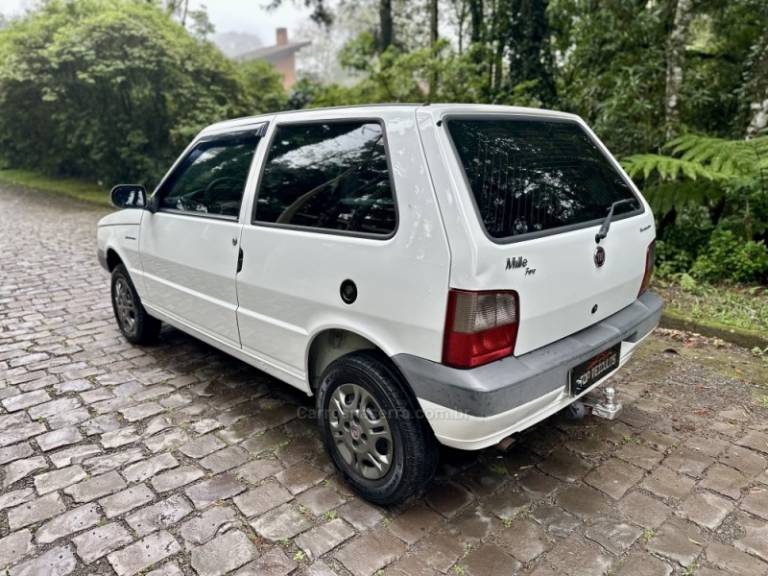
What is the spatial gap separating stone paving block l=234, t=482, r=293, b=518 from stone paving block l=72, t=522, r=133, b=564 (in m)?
0.49

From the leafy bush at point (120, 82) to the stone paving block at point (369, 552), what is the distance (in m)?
11.2

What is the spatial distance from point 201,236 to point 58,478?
150 cm

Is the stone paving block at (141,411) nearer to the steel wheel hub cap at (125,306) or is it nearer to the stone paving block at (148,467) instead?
the stone paving block at (148,467)

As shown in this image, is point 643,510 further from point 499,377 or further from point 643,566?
Result: point 499,377

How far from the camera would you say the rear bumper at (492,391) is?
2.04m

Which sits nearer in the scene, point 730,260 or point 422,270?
point 422,270

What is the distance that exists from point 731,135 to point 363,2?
38.3ft

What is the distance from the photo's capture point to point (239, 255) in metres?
2.98

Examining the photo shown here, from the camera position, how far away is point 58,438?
3.06 metres

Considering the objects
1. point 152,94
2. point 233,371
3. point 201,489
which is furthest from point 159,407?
point 152,94

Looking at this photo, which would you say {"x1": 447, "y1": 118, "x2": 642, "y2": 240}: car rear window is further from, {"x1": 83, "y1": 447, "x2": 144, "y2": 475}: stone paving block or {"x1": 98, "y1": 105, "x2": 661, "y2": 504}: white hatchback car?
{"x1": 83, "y1": 447, "x2": 144, "y2": 475}: stone paving block

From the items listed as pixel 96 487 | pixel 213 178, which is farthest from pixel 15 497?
pixel 213 178

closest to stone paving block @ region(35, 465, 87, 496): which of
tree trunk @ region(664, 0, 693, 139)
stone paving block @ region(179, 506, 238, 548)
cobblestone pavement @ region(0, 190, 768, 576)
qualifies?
cobblestone pavement @ region(0, 190, 768, 576)

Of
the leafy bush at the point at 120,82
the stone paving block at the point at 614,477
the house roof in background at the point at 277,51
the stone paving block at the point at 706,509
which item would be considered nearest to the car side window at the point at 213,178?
the stone paving block at the point at 614,477
